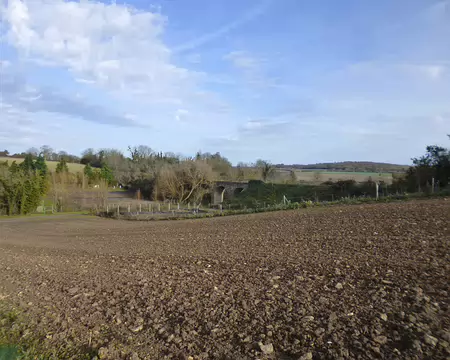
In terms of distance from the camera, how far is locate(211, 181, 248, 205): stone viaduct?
207 feet

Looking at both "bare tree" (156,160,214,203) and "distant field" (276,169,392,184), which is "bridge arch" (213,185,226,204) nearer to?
"bare tree" (156,160,214,203)

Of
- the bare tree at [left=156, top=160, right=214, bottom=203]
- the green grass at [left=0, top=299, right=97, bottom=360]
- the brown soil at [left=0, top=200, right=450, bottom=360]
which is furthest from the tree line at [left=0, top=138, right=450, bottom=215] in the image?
the green grass at [left=0, top=299, right=97, bottom=360]

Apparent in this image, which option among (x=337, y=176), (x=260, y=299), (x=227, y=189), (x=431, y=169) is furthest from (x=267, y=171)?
(x=260, y=299)

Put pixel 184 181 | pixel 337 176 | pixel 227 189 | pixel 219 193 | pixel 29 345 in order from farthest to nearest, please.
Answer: pixel 227 189, pixel 219 193, pixel 184 181, pixel 337 176, pixel 29 345

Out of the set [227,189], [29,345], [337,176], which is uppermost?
[337,176]

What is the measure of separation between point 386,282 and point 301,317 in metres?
1.68

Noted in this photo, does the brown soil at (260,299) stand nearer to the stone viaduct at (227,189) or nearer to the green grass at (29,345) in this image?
the green grass at (29,345)

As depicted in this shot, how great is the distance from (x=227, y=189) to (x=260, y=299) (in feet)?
199

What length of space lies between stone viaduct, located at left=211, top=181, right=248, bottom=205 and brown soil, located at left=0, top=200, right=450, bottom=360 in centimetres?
5433

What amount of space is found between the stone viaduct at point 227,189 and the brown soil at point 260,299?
54331 mm

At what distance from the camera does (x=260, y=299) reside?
4.68m

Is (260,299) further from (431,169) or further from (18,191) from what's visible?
(18,191)

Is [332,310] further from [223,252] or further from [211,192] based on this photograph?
[211,192]

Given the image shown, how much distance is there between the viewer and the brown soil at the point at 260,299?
11.5 feet
